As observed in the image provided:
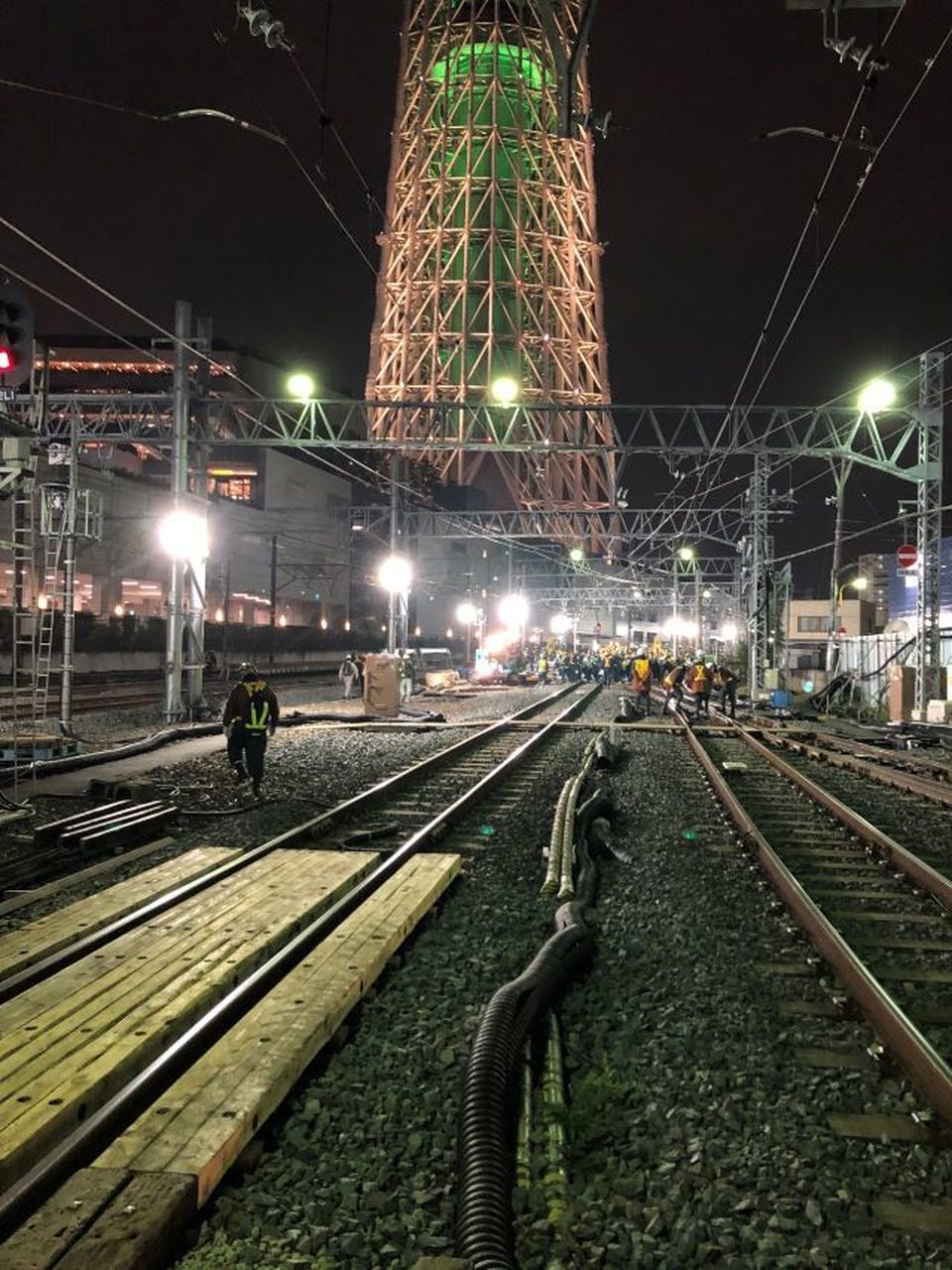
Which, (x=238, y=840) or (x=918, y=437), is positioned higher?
(x=918, y=437)

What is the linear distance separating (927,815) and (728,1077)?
27.2 ft

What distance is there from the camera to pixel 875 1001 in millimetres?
5020

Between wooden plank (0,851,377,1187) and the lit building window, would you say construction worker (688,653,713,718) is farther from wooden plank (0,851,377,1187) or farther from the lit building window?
the lit building window

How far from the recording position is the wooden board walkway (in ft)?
9.48

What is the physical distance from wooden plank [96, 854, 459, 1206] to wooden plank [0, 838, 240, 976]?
1617mm

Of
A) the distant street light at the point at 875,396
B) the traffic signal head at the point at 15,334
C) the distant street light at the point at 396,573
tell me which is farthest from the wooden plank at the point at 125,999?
the distant street light at the point at 396,573

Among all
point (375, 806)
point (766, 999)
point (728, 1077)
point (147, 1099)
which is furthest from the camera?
point (375, 806)

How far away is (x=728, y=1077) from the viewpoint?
4391 mm

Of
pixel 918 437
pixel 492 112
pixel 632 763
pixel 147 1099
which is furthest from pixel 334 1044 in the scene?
pixel 492 112

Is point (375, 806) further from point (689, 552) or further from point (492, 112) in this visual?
point (492, 112)

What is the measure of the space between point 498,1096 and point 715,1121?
0.94 meters

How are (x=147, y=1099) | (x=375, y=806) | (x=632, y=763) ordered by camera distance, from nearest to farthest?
(x=147, y=1099), (x=375, y=806), (x=632, y=763)

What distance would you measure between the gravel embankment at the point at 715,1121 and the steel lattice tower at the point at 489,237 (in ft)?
170

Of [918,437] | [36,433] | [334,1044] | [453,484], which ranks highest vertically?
[453,484]
